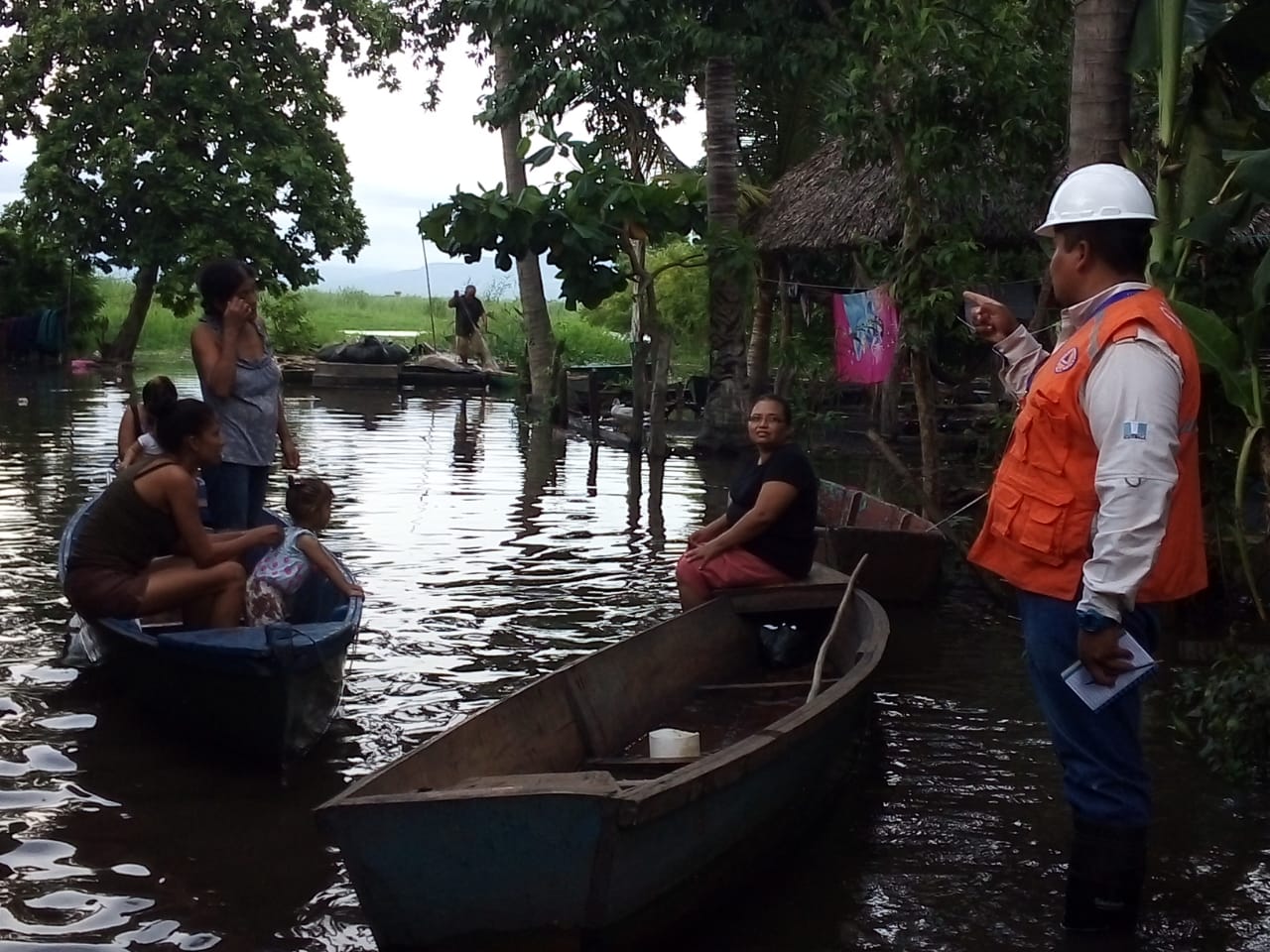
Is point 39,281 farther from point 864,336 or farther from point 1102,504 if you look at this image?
point 1102,504

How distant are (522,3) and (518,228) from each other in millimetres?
2997

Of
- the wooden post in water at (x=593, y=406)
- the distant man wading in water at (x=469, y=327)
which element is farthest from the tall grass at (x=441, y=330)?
the wooden post in water at (x=593, y=406)

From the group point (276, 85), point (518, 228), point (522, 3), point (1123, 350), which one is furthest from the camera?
point (276, 85)

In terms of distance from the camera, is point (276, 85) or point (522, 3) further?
point (276, 85)

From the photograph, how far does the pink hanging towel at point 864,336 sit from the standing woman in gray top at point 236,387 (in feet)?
30.8

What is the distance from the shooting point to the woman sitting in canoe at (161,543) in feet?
19.9

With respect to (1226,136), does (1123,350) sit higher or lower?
lower

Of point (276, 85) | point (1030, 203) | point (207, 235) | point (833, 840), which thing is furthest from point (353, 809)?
point (276, 85)

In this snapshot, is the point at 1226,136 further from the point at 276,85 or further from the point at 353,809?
the point at 276,85

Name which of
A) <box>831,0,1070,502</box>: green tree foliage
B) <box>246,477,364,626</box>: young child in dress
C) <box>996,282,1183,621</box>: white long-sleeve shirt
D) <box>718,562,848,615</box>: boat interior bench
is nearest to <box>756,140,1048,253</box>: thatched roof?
<box>831,0,1070,502</box>: green tree foliage

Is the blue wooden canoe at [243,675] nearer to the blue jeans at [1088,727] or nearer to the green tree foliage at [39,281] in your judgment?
the blue jeans at [1088,727]

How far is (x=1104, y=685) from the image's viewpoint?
3900 millimetres

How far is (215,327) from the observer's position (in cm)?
691

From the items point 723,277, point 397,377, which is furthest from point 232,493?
point 397,377
